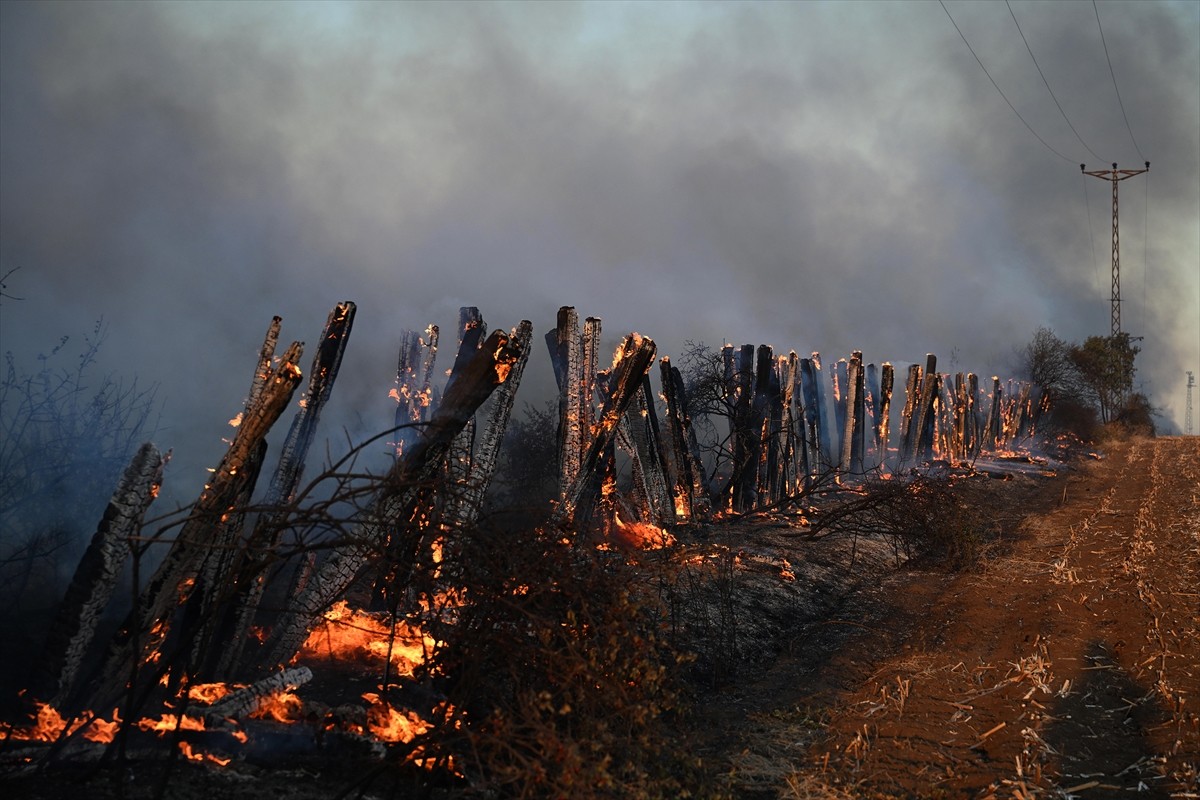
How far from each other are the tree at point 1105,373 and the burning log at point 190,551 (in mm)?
41447

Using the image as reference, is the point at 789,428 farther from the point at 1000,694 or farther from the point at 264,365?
the point at 264,365

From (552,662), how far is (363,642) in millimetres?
2333

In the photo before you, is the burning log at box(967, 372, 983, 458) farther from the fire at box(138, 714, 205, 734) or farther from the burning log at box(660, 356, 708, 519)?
the fire at box(138, 714, 205, 734)

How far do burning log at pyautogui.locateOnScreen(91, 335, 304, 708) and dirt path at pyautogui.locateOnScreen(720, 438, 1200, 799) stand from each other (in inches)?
113

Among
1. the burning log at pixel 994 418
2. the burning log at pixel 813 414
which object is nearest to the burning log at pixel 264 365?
the burning log at pixel 813 414

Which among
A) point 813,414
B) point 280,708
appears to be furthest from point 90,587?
point 813,414

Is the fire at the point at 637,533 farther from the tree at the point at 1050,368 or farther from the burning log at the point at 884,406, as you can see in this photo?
the tree at the point at 1050,368

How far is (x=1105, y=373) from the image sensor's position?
40.1 metres

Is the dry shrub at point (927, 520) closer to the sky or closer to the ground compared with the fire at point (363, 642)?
closer to the sky

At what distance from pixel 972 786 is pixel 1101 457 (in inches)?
999

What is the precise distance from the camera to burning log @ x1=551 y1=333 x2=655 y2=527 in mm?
7840

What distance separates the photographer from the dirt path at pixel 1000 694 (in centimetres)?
406

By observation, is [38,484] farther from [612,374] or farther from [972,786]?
[972,786]

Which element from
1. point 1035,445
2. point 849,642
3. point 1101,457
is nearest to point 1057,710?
point 849,642
